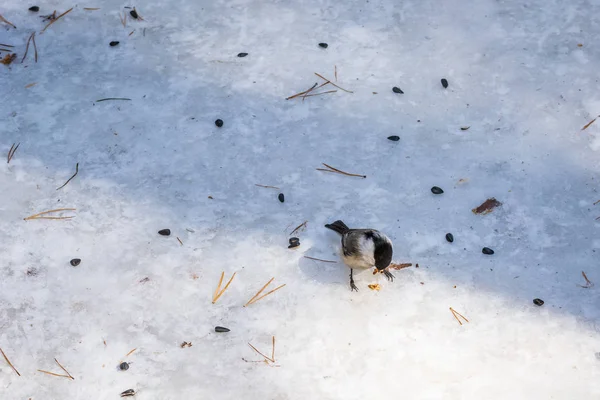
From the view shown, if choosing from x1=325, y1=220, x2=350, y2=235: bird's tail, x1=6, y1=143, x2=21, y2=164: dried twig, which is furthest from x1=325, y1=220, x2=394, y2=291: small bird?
x1=6, y1=143, x2=21, y2=164: dried twig

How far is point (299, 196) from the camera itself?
3.73 m

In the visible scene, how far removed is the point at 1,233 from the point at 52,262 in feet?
1.18

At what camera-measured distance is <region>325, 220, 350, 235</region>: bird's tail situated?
139 inches

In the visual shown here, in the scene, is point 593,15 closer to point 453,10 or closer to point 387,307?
point 453,10

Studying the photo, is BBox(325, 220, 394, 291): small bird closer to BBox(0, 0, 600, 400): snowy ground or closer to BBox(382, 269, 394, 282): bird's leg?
BBox(382, 269, 394, 282): bird's leg

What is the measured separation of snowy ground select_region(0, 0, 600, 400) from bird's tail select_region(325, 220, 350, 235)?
0.14 ft

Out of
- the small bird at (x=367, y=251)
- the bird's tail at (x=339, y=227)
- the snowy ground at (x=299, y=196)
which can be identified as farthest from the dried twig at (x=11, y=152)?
the small bird at (x=367, y=251)

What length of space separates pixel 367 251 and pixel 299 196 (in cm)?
68

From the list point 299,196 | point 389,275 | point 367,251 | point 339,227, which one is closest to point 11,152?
point 299,196

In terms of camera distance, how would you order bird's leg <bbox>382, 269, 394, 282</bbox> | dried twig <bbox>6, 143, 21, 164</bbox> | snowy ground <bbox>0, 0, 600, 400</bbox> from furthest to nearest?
1. dried twig <bbox>6, 143, 21, 164</bbox>
2. bird's leg <bbox>382, 269, 394, 282</bbox>
3. snowy ground <bbox>0, 0, 600, 400</bbox>

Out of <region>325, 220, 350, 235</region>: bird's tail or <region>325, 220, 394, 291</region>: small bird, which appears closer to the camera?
<region>325, 220, 394, 291</region>: small bird

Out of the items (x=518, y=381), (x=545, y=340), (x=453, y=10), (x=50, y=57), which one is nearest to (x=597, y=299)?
(x=545, y=340)

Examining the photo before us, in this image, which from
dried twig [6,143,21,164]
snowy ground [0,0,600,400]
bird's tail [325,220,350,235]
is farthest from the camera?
dried twig [6,143,21,164]

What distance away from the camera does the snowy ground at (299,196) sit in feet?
10.3
